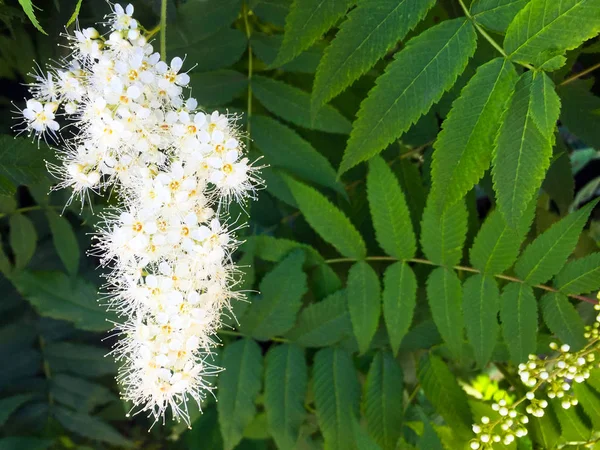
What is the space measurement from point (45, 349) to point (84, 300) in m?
0.38

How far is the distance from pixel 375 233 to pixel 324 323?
27cm

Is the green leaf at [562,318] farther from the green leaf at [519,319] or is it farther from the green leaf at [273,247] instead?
the green leaf at [273,247]

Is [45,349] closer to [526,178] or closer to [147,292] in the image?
[147,292]

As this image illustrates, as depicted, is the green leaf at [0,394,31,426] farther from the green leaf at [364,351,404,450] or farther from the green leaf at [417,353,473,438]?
the green leaf at [417,353,473,438]

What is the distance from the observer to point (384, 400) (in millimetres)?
1220

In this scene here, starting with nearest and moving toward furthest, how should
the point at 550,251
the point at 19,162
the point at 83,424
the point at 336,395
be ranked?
the point at 19,162
the point at 550,251
the point at 336,395
the point at 83,424

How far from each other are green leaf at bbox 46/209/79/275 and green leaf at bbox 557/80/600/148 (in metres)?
1.35

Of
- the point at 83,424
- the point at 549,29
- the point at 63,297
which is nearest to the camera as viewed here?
the point at 549,29

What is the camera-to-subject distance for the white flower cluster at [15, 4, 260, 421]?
0.88 meters

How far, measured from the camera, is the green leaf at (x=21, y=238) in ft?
4.39

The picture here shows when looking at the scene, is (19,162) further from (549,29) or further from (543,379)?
(543,379)

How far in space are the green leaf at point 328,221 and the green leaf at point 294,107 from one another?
0.51 ft

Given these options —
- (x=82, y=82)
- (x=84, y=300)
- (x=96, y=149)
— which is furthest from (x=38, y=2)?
(x=84, y=300)

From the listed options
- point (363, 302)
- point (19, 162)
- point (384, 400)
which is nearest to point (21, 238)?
point (19, 162)
